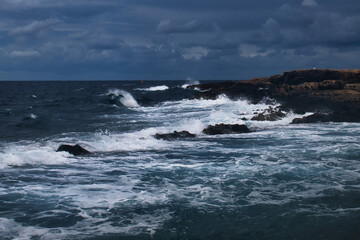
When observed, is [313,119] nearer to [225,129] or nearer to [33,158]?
[225,129]

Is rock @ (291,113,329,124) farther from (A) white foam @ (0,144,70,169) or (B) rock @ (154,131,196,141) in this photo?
(A) white foam @ (0,144,70,169)

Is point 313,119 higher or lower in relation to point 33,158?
higher

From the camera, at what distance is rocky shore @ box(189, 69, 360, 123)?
78.9ft

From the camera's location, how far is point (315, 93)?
112ft

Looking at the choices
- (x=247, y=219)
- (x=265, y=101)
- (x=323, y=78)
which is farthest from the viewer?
(x=323, y=78)

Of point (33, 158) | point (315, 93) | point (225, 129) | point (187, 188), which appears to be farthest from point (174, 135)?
point (315, 93)

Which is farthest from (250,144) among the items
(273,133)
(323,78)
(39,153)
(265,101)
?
(323,78)

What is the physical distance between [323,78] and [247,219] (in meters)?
40.4

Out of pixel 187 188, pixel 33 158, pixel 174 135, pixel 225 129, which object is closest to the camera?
pixel 187 188

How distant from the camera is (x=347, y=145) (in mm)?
14812

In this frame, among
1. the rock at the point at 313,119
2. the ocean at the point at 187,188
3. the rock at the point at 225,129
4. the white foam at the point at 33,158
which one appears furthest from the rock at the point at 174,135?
the rock at the point at 313,119

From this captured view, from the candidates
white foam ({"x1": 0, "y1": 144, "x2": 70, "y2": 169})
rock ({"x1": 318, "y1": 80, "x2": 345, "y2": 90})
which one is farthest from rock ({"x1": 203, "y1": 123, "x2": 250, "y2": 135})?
rock ({"x1": 318, "y1": 80, "x2": 345, "y2": 90})

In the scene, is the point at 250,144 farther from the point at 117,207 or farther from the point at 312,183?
the point at 117,207

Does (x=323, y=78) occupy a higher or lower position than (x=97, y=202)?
higher
